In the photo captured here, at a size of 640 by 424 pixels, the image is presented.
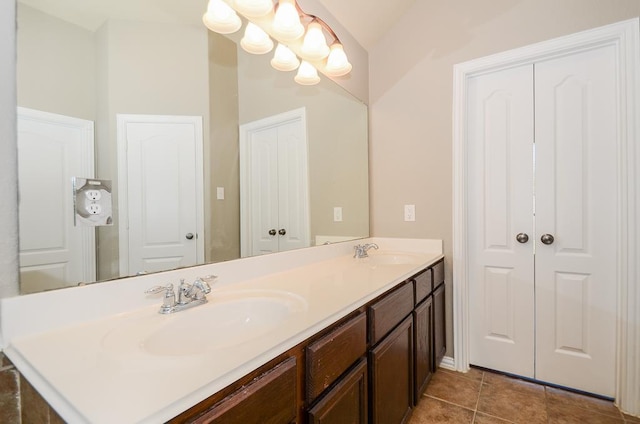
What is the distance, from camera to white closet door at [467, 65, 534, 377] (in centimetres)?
187

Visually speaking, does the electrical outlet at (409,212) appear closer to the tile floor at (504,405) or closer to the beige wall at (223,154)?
the tile floor at (504,405)

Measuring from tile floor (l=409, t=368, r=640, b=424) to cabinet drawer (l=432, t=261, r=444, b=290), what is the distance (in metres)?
0.62

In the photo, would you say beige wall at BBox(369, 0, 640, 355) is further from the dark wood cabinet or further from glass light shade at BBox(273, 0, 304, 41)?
glass light shade at BBox(273, 0, 304, 41)

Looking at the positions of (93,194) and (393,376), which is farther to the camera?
(393,376)

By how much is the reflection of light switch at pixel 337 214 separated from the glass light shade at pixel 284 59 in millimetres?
914

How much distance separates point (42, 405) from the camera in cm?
57

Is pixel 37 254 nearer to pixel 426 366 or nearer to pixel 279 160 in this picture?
pixel 279 160

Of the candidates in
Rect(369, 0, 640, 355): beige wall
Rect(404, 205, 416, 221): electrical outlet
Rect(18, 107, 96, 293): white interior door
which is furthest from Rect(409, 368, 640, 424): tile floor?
Rect(18, 107, 96, 293): white interior door

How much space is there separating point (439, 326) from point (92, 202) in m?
1.94

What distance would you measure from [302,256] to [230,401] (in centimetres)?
108

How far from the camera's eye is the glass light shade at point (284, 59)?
5.01 feet

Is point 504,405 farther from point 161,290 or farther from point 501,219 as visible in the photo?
point 161,290

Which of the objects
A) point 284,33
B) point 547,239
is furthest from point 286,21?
point 547,239

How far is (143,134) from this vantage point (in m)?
0.99
